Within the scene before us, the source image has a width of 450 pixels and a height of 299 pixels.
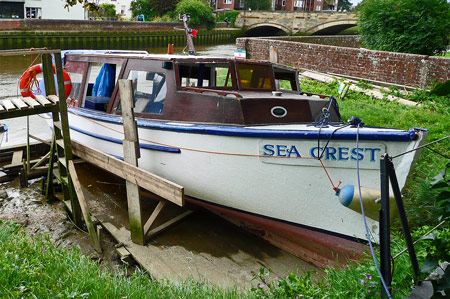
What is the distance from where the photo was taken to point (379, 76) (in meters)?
11.9

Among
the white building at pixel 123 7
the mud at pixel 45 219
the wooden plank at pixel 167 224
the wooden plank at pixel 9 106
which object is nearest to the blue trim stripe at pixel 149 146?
the wooden plank at pixel 167 224

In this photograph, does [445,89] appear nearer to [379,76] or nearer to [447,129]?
[447,129]

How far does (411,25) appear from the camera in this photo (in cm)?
1224

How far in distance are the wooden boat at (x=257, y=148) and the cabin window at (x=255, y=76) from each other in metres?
0.01

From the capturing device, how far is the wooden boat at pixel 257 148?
4.68 metres

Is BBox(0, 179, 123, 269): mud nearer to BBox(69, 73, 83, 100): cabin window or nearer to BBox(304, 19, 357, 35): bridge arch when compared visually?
BBox(69, 73, 83, 100): cabin window

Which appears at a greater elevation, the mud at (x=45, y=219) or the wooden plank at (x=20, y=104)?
the wooden plank at (x=20, y=104)

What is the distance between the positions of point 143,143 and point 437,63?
791cm

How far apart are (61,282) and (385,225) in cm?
261

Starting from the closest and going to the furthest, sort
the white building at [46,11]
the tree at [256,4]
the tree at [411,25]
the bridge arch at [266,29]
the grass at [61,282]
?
the grass at [61,282]
the tree at [411,25]
the white building at [46,11]
the bridge arch at [266,29]
the tree at [256,4]

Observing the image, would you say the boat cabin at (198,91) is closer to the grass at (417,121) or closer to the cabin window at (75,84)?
the cabin window at (75,84)

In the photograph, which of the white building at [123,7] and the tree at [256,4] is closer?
the white building at [123,7]

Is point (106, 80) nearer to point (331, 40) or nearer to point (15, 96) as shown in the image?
point (15, 96)

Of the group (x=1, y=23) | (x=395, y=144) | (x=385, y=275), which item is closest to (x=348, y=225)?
(x=395, y=144)
